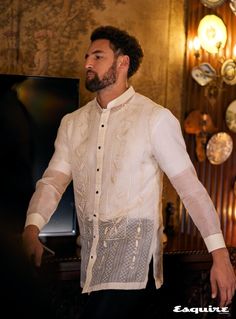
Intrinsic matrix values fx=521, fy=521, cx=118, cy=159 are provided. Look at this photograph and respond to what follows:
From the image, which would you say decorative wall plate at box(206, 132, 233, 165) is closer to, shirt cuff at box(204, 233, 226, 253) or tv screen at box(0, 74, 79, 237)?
tv screen at box(0, 74, 79, 237)

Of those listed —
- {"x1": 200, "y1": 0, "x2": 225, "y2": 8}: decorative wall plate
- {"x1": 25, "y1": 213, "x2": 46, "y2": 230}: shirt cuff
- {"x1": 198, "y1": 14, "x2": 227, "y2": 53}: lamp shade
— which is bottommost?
{"x1": 25, "y1": 213, "x2": 46, "y2": 230}: shirt cuff

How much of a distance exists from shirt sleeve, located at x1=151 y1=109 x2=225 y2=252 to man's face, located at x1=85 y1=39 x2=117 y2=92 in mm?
255

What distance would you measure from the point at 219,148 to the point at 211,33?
2.80ft

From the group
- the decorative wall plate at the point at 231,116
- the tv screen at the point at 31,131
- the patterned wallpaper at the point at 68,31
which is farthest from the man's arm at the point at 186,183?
the decorative wall plate at the point at 231,116

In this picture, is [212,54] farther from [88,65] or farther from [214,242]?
[214,242]

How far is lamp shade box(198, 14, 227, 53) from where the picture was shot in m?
3.79

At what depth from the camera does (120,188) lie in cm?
187

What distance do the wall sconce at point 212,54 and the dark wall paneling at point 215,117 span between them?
0.13 ft

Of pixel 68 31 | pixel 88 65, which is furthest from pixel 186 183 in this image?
pixel 68 31

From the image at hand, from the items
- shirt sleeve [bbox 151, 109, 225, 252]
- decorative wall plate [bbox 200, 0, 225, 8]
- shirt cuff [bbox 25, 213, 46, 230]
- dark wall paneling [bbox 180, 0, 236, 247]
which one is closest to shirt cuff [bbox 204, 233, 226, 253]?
Result: shirt sleeve [bbox 151, 109, 225, 252]

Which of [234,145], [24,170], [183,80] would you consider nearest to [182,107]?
[183,80]

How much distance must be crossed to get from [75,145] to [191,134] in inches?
77.4

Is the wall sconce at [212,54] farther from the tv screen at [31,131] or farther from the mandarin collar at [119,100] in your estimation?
the mandarin collar at [119,100]

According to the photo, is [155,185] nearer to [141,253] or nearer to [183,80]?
[141,253]
